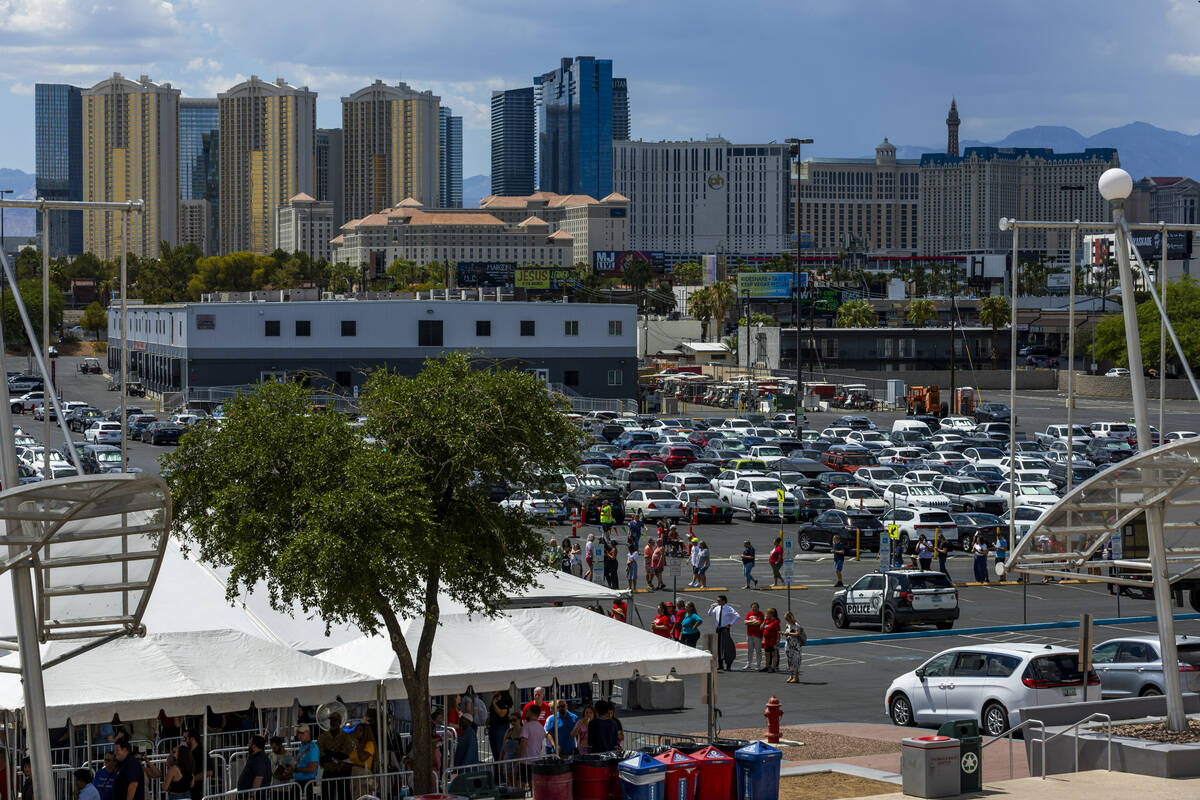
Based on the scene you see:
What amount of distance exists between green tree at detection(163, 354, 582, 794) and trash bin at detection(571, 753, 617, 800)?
196cm

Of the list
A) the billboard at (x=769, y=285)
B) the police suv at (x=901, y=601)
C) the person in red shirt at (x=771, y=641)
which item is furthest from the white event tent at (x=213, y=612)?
the billboard at (x=769, y=285)

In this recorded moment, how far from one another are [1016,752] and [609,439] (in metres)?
54.6

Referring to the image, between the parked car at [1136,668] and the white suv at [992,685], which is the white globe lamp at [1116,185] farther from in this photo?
the parked car at [1136,668]

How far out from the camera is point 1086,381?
4427 inches

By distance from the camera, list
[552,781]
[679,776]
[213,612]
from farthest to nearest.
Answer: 1. [213,612]
2. [679,776]
3. [552,781]

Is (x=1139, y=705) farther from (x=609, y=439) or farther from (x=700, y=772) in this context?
(x=609, y=439)

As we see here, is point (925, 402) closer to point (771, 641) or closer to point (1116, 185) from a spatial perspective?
point (771, 641)

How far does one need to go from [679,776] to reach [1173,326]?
107 m

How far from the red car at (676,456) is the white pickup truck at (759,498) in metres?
10.1

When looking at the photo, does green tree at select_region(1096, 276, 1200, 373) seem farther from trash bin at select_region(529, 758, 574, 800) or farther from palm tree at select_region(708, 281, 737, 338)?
trash bin at select_region(529, 758, 574, 800)

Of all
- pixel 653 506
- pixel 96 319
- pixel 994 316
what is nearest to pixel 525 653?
pixel 653 506

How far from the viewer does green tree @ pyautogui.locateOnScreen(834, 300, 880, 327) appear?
486ft

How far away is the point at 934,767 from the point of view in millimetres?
16547

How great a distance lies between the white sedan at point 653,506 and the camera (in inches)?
1953
